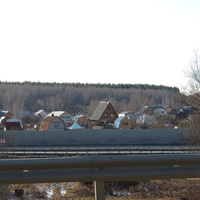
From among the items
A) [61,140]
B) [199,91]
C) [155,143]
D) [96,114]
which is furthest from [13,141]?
[96,114]

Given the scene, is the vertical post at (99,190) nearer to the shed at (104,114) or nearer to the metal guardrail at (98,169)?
the metal guardrail at (98,169)

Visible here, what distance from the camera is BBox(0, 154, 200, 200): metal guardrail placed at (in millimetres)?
4207

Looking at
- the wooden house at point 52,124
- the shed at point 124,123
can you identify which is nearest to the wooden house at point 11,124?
the wooden house at point 52,124

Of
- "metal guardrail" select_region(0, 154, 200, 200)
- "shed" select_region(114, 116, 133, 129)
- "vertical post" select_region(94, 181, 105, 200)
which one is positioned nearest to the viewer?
"metal guardrail" select_region(0, 154, 200, 200)

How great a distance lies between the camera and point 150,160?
4352mm

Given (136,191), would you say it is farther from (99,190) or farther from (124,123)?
(124,123)

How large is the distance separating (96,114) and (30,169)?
60565 millimetres

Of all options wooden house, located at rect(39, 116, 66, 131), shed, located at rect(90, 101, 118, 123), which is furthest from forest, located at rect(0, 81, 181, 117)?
wooden house, located at rect(39, 116, 66, 131)

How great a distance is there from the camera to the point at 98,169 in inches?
169

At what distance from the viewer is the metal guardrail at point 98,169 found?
4207 mm

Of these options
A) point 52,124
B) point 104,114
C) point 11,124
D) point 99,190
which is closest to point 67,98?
point 104,114

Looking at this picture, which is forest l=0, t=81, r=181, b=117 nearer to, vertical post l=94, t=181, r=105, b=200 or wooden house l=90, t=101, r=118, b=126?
wooden house l=90, t=101, r=118, b=126

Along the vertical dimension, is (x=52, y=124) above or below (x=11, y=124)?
above

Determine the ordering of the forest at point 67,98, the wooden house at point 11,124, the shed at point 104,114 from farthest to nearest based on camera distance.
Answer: the forest at point 67,98 → the shed at point 104,114 → the wooden house at point 11,124
